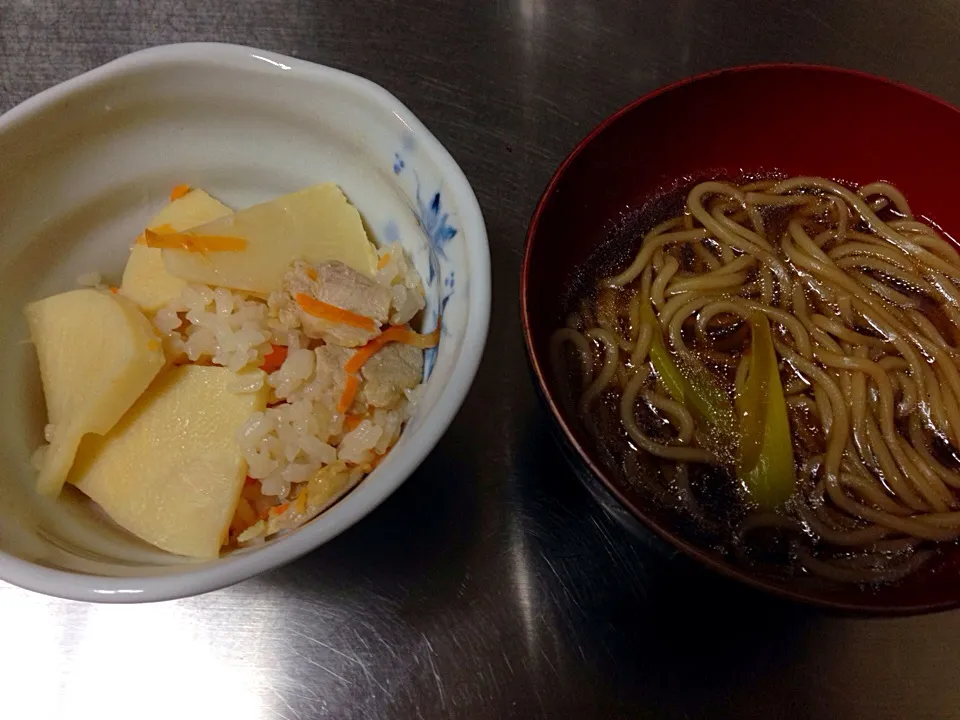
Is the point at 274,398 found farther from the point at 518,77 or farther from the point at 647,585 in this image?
the point at 518,77

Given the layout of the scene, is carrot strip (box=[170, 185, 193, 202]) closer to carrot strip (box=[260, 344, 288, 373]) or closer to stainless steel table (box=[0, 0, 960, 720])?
carrot strip (box=[260, 344, 288, 373])

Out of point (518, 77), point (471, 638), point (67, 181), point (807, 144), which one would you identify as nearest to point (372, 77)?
point (518, 77)

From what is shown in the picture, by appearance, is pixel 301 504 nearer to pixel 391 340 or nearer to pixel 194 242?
pixel 391 340

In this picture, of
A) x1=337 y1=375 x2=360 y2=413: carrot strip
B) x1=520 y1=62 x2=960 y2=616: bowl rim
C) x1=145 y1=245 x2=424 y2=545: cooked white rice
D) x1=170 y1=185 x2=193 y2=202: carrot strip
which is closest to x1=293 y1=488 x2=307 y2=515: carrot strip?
x1=145 y1=245 x2=424 y2=545: cooked white rice

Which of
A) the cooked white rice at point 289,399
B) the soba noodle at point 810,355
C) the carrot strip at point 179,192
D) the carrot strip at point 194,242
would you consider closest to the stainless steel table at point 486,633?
the soba noodle at point 810,355

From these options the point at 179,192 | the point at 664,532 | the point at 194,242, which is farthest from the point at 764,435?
the point at 179,192

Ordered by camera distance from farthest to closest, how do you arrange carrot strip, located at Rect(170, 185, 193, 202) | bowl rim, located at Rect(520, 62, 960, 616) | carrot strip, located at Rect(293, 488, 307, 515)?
carrot strip, located at Rect(170, 185, 193, 202) → carrot strip, located at Rect(293, 488, 307, 515) → bowl rim, located at Rect(520, 62, 960, 616)
